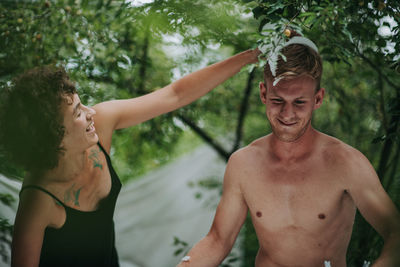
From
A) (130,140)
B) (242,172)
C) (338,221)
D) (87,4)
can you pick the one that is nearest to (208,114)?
(130,140)

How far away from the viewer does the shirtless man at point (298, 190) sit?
1.41 metres

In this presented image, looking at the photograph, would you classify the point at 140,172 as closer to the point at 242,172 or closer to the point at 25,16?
the point at 25,16

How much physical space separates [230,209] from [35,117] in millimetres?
892

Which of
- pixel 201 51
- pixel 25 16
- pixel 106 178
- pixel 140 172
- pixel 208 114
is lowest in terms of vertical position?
pixel 140 172

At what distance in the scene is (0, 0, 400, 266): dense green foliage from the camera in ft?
5.62

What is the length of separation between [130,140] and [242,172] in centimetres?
157

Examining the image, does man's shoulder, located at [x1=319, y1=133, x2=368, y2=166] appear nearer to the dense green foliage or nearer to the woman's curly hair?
the dense green foliage

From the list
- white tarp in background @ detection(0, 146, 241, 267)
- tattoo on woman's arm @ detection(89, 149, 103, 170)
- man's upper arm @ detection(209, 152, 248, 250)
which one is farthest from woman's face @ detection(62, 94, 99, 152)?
white tarp in background @ detection(0, 146, 241, 267)

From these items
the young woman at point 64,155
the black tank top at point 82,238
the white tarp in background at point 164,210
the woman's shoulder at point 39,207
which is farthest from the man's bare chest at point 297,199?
the white tarp in background at point 164,210

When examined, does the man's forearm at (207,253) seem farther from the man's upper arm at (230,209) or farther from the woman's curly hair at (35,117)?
the woman's curly hair at (35,117)

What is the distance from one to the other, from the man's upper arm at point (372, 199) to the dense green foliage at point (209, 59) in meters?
0.37

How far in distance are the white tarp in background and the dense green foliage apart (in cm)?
71

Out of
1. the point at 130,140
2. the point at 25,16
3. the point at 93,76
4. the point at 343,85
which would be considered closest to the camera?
the point at 25,16

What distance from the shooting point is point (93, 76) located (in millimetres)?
2365
